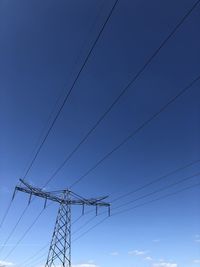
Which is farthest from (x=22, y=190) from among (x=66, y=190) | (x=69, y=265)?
(x=69, y=265)

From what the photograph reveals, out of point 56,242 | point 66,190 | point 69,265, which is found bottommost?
point 69,265

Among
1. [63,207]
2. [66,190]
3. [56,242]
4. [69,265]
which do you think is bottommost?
[69,265]

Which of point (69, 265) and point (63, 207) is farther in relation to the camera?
point (63, 207)

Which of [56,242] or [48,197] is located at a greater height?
[48,197]

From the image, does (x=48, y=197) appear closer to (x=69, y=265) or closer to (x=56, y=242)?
(x=56, y=242)

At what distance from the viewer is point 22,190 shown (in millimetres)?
37438

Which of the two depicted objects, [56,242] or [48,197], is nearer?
[56,242]

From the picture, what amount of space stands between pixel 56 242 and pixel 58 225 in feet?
6.34

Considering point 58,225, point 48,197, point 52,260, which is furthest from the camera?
point 48,197

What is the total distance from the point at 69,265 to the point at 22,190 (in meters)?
9.56

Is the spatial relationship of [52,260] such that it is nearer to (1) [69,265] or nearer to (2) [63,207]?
(1) [69,265]

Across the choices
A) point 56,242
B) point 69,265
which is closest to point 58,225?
point 56,242

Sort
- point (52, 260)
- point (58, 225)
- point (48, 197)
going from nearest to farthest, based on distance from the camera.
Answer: point (52, 260) < point (58, 225) < point (48, 197)

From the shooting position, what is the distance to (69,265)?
3456 cm
